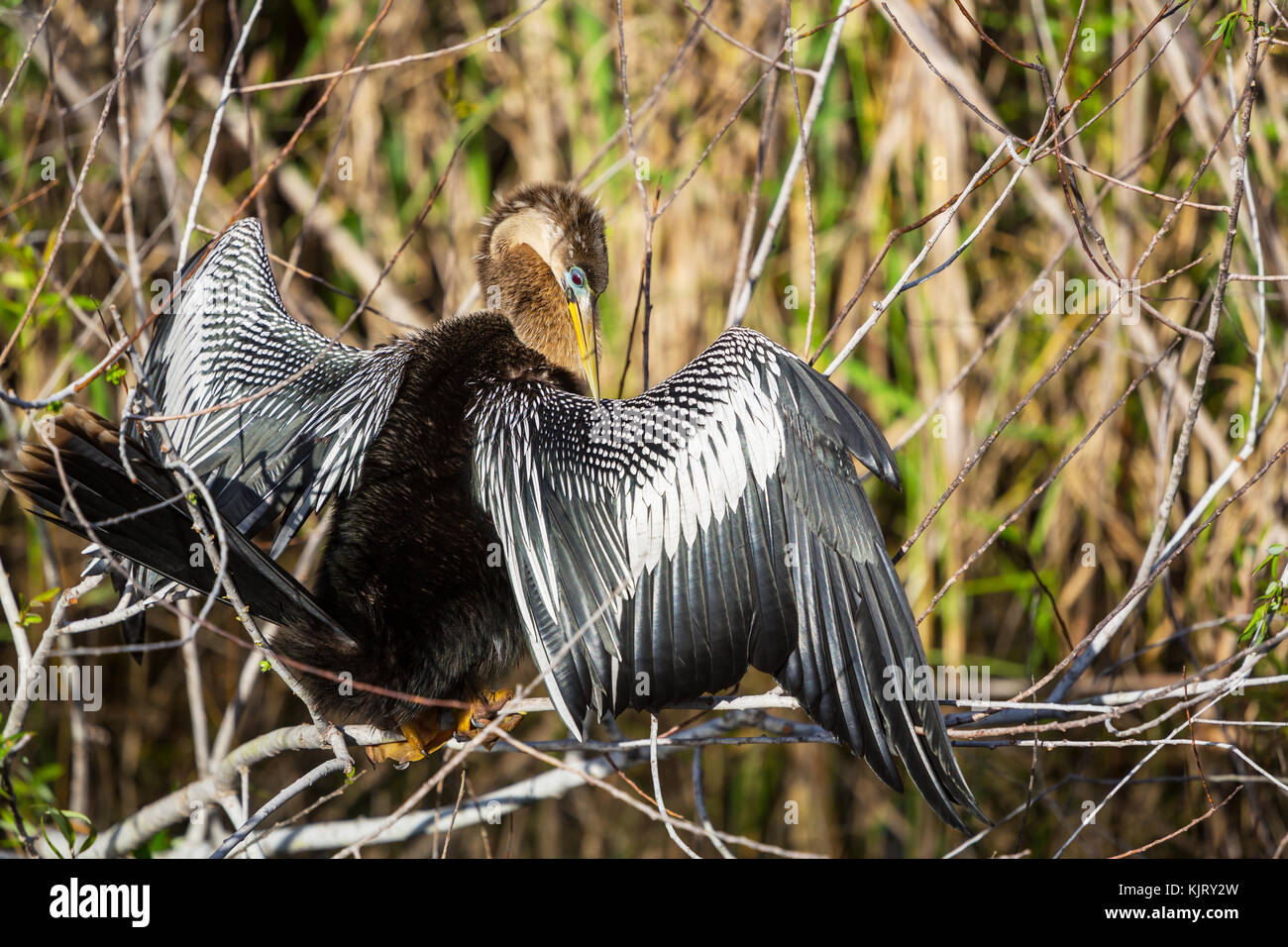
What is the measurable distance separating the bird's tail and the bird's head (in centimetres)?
118

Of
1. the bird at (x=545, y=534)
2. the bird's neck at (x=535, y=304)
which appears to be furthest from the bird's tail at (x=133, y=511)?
the bird's neck at (x=535, y=304)

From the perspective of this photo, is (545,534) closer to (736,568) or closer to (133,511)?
(736,568)

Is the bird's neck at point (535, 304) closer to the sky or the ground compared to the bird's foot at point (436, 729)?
closer to the sky

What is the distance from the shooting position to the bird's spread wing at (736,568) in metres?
2.05

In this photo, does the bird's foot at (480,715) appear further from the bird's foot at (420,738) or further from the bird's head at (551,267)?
the bird's head at (551,267)

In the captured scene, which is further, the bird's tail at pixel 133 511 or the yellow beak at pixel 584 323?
the yellow beak at pixel 584 323

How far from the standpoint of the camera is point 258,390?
274 centimetres

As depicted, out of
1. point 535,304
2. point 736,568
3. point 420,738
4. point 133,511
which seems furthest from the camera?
point 535,304

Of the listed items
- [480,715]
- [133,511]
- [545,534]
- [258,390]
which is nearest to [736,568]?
[545,534]

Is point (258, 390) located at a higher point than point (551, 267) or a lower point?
lower

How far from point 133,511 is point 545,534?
2.47 ft

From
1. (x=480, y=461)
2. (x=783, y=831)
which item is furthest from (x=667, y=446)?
(x=783, y=831)

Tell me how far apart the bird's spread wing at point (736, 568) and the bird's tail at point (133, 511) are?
468 mm
